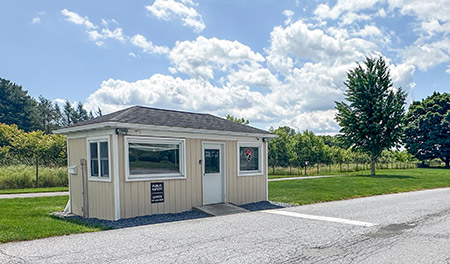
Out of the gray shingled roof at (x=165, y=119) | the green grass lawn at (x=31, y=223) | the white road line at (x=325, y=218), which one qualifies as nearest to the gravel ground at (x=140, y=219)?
the green grass lawn at (x=31, y=223)

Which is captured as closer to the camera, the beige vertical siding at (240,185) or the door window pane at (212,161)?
the door window pane at (212,161)

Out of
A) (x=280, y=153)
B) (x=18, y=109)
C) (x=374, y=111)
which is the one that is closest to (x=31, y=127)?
(x=18, y=109)

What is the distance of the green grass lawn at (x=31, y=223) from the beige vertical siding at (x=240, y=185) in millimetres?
4626

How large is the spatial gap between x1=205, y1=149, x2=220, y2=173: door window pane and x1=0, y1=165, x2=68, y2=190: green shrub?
11.5 meters

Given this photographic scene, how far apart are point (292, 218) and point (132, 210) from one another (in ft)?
13.3

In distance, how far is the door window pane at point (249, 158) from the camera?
452 inches

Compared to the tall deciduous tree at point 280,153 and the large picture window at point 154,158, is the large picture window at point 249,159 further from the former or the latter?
the tall deciduous tree at point 280,153

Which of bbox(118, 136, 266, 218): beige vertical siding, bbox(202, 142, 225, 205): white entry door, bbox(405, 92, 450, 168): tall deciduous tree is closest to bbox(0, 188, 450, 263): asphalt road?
bbox(118, 136, 266, 218): beige vertical siding

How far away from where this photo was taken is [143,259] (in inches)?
201

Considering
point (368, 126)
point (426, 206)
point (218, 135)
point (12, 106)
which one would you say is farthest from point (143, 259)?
point (12, 106)

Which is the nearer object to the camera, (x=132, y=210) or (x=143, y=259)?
(x=143, y=259)

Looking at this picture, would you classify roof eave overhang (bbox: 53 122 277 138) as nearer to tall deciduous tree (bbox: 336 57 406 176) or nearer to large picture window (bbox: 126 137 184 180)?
large picture window (bbox: 126 137 184 180)

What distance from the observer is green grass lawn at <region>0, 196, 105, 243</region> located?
264 inches

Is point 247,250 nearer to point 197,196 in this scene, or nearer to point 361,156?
point 197,196
